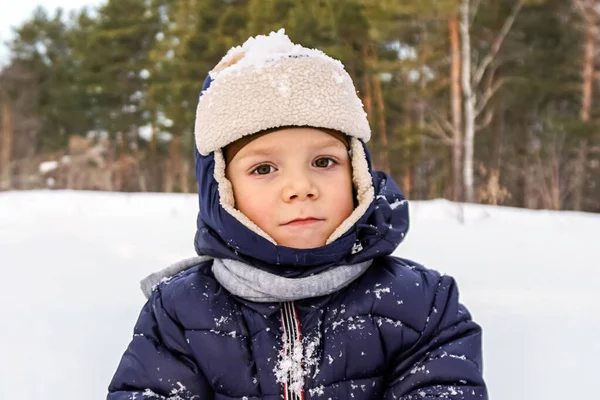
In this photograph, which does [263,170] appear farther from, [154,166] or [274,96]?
[154,166]

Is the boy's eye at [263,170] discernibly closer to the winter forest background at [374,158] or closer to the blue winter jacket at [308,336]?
the blue winter jacket at [308,336]

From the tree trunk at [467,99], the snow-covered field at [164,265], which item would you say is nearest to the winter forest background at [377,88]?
the tree trunk at [467,99]

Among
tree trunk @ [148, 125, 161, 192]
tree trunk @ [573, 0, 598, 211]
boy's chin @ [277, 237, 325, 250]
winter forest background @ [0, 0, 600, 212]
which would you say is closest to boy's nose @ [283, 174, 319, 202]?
boy's chin @ [277, 237, 325, 250]

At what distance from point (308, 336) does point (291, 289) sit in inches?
5.2

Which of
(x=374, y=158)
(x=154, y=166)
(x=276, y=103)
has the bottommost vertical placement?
(x=154, y=166)

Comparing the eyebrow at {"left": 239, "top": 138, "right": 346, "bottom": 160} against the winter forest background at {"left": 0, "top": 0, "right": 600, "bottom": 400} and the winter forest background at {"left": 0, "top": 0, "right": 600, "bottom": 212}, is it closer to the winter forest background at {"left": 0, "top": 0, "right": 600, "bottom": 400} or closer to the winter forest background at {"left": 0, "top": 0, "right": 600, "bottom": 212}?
the winter forest background at {"left": 0, "top": 0, "right": 600, "bottom": 400}

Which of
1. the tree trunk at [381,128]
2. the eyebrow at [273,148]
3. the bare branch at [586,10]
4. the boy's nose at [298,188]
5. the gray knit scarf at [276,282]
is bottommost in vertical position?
the tree trunk at [381,128]

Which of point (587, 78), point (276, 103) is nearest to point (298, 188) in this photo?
point (276, 103)

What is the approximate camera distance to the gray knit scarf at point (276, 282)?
4.27 ft

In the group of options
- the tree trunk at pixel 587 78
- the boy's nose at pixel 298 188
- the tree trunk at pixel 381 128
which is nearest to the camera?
the boy's nose at pixel 298 188

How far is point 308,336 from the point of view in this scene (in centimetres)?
132

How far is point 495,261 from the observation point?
10.3 ft

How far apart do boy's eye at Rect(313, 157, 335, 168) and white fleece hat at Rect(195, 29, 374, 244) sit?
0.08 meters

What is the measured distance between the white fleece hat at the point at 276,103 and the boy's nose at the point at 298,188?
0.12m
